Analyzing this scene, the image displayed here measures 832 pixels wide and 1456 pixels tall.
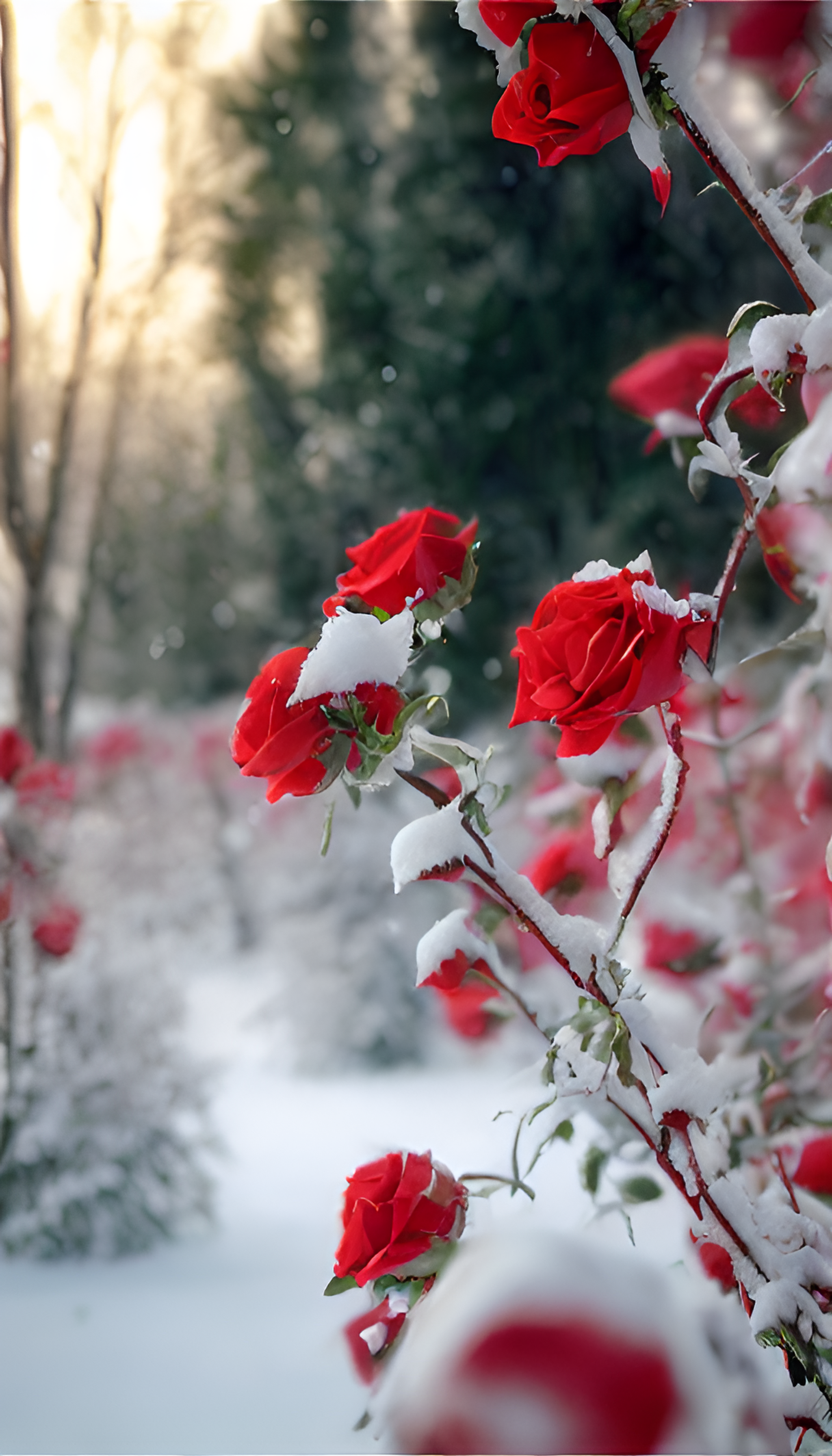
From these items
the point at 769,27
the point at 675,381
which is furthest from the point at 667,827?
the point at 769,27

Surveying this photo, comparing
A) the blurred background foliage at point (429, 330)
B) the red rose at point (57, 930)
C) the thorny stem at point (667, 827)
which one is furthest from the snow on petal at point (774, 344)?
the red rose at point (57, 930)

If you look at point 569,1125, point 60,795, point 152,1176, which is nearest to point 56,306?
point 60,795

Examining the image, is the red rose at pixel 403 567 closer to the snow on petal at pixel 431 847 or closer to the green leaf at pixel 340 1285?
the snow on petal at pixel 431 847

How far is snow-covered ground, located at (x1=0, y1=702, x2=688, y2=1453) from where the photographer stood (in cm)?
57

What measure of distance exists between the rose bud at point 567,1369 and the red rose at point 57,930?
2.75 feet

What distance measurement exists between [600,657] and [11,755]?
82cm

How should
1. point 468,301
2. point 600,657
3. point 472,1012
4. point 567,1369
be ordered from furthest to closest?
point 468,301 → point 472,1012 → point 600,657 → point 567,1369

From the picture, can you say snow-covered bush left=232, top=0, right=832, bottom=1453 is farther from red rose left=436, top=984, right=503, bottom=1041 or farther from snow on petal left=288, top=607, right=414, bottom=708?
red rose left=436, top=984, right=503, bottom=1041

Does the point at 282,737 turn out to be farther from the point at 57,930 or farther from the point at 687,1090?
the point at 57,930

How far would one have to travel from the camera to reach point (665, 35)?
289 mm

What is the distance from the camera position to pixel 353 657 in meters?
0.28

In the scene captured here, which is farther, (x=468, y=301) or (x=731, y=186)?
(x=468, y=301)

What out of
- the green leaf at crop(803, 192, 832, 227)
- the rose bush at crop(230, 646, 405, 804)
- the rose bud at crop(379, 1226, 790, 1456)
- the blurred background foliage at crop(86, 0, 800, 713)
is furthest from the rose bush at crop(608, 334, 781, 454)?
the blurred background foliage at crop(86, 0, 800, 713)

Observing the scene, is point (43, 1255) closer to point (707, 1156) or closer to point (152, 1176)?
point (152, 1176)
